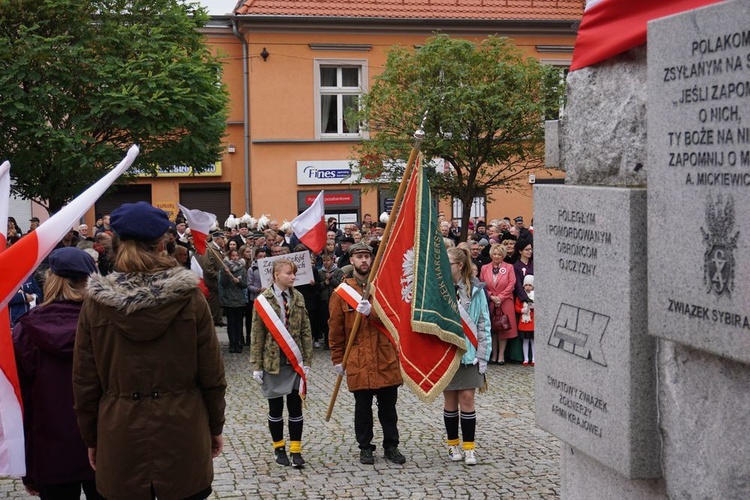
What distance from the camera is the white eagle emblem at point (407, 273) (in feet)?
24.3

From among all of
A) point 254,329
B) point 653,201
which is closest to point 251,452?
point 254,329

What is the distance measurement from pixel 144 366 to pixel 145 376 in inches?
1.7

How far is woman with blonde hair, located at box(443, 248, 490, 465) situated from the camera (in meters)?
7.75

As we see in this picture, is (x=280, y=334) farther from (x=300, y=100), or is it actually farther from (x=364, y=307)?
(x=300, y=100)

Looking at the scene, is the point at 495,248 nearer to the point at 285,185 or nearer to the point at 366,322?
the point at 366,322

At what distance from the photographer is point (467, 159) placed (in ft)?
58.4

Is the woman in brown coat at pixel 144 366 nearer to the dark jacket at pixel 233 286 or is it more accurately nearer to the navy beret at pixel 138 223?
the navy beret at pixel 138 223

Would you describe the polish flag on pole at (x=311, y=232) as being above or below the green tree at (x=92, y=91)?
below

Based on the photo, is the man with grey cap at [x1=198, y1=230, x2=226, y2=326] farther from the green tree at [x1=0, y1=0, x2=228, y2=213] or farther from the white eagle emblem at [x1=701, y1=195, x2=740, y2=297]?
the white eagle emblem at [x1=701, y1=195, x2=740, y2=297]

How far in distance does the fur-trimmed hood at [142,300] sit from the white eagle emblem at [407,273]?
336 cm

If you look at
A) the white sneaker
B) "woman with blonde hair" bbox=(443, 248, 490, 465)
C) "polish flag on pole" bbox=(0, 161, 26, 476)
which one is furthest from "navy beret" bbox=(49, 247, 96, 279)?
the white sneaker

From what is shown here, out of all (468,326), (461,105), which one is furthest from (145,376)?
(461,105)

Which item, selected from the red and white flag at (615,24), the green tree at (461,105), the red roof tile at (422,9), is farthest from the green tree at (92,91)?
the red and white flag at (615,24)

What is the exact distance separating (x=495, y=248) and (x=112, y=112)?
7961 mm
